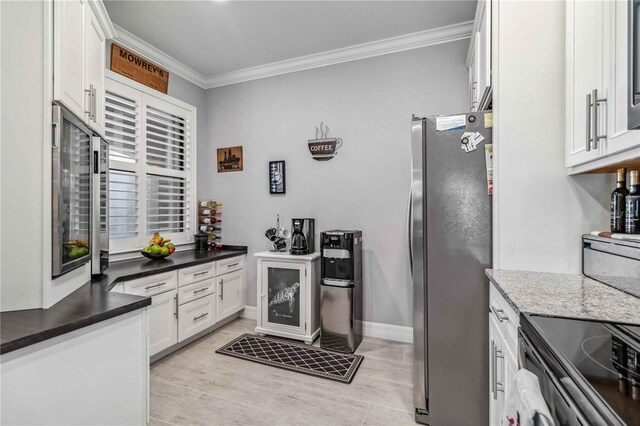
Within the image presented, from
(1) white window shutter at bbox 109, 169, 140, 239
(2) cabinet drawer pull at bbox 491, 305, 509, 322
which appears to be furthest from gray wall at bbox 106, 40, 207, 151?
(2) cabinet drawer pull at bbox 491, 305, 509, 322

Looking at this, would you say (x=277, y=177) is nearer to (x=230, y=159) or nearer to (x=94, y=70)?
(x=230, y=159)

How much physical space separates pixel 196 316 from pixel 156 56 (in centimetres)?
270

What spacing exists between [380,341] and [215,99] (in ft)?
11.3

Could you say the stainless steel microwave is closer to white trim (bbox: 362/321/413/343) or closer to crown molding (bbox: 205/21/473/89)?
crown molding (bbox: 205/21/473/89)

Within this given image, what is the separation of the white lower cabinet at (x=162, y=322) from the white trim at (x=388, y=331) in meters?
1.81

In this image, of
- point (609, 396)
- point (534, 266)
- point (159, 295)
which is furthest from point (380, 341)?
point (609, 396)

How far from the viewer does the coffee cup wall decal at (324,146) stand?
10.5 feet

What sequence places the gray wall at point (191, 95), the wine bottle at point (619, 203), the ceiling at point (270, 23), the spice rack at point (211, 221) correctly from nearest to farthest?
the wine bottle at point (619, 203) < the ceiling at point (270, 23) < the gray wall at point (191, 95) < the spice rack at point (211, 221)

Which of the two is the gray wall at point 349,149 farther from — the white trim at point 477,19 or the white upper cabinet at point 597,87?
the white upper cabinet at point 597,87

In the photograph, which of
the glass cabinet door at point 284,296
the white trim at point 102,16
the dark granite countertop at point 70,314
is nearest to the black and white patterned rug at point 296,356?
the glass cabinet door at point 284,296

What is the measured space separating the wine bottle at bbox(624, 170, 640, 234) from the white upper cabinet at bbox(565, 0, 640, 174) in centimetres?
19

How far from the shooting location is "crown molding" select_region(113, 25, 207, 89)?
2.84m

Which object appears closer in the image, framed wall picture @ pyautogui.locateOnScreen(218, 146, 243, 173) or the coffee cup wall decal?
the coffee cup wall decal

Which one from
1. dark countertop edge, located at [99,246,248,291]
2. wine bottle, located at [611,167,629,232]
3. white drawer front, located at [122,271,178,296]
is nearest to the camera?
wine bottle, located at [611,167,629,232]
